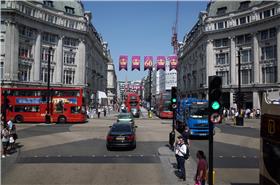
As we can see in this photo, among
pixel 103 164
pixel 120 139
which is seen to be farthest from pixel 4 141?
pixel 120 139

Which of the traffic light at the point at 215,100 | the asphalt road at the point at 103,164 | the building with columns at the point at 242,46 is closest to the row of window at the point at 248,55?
the building with columns at the point at 242,46

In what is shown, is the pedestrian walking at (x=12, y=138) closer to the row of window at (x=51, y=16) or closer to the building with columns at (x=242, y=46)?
the row of window at (x=51, y=16)

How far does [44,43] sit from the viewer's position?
6625 centimetres

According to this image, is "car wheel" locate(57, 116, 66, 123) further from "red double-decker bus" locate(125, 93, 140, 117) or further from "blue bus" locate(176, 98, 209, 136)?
"blue bus" locate(176, 98, 209, 136)

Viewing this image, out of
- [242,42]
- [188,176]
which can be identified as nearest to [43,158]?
[188,176]

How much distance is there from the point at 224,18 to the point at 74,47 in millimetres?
32911

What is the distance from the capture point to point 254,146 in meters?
22.9

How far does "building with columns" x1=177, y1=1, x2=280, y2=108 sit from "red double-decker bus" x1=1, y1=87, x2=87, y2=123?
34943 mm

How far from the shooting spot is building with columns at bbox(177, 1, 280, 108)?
60031 mm

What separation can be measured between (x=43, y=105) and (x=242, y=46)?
138 feet

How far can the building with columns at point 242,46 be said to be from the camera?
6003cm

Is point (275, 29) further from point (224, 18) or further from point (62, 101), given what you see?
point (62, 101)

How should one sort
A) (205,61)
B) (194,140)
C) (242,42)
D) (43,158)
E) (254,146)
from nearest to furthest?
(43,158) → (254,146) → (194,140) → (242,42) → (205,61)

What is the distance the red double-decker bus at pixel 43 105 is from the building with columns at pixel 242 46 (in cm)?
3494
